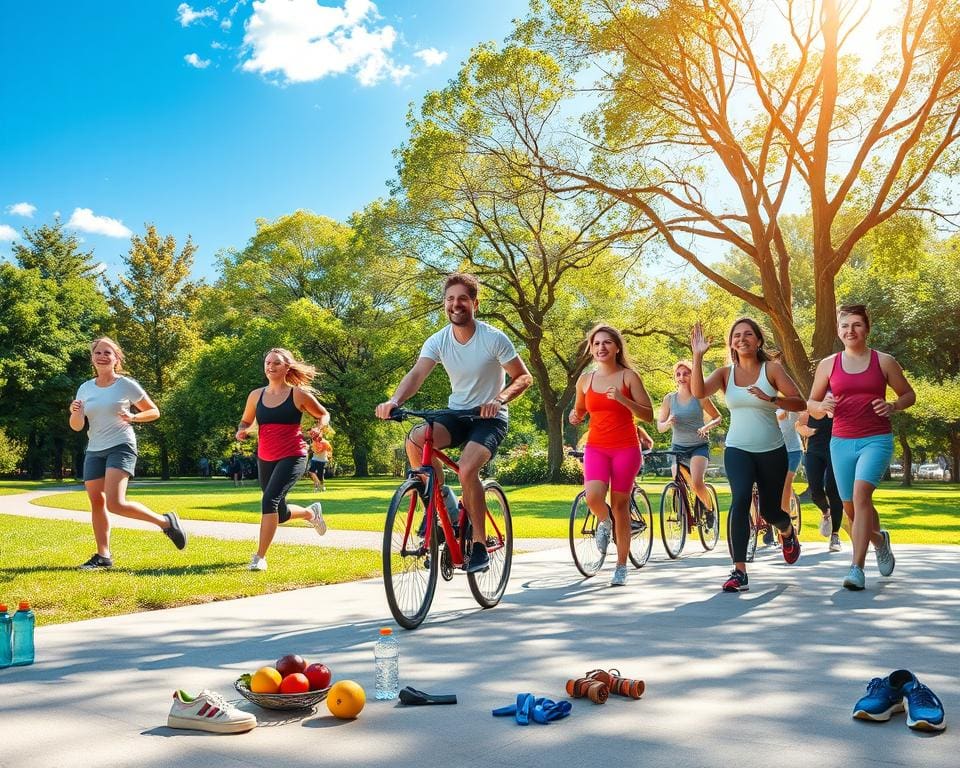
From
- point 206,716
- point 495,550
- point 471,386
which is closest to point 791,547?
point 495,550

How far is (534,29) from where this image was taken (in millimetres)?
23109

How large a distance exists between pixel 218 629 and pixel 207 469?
5828cm

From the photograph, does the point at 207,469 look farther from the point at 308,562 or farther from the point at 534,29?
the point at 308,562

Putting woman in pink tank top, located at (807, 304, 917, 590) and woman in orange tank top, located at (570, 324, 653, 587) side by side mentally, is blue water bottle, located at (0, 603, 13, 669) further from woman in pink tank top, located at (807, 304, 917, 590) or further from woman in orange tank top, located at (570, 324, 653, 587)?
woman in pink tank top, located at (807, 304, 917, 590)

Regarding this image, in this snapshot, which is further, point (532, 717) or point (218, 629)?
point (218, 629)

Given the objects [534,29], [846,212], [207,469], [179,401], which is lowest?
[207,469]

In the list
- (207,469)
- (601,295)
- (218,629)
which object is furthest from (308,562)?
(207,469)

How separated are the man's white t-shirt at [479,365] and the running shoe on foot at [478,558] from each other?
94 cm

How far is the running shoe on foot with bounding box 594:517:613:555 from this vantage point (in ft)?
28.0

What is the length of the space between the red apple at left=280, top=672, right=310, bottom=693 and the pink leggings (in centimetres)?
461

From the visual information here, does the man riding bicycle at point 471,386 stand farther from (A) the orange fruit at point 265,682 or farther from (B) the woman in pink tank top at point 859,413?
(B) the woman in pink tank top at point 859,413

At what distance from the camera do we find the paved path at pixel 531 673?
3.41 meters

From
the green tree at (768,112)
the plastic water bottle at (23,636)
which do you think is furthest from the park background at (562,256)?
the plastic water bottle at (23,636)

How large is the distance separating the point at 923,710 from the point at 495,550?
3.58m
